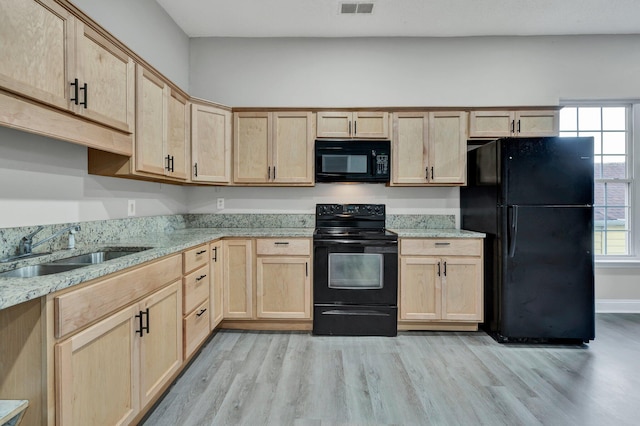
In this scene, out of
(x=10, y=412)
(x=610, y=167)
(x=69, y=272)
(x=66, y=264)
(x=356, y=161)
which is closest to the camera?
(x=10, y=412)

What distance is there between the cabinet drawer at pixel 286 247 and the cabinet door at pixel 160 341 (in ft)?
3.16

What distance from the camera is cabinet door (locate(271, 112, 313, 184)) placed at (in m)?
3.28

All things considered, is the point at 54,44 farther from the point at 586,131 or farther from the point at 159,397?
the point at 586,131

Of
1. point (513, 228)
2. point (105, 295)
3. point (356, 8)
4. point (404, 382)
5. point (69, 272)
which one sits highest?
point (356, 8)

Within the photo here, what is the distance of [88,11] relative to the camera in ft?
6.98

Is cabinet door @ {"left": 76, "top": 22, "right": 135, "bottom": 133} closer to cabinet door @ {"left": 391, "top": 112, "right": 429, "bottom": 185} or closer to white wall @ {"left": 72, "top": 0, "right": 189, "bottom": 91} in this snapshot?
white wall @ {"left": 72, "top": 0, "right": 189, "bottom": 91}

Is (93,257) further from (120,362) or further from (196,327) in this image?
(196,327)

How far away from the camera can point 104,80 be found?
5.90 ft

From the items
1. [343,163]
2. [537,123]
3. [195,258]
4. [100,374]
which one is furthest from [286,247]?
[537,123]

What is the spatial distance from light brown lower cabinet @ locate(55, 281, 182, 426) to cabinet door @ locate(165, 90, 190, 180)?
3.42 feet

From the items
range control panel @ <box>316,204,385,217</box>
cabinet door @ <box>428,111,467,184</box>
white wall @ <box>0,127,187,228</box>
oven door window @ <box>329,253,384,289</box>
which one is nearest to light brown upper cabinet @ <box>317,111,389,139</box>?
cabinet door @ <box>428,111,467,184</box>

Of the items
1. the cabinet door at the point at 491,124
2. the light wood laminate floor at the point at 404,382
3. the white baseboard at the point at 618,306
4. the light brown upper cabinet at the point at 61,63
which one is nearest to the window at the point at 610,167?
the white baseboard at the point at 618,306

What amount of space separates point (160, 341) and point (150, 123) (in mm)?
1427

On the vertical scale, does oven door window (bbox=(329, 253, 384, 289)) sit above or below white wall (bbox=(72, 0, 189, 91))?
below
